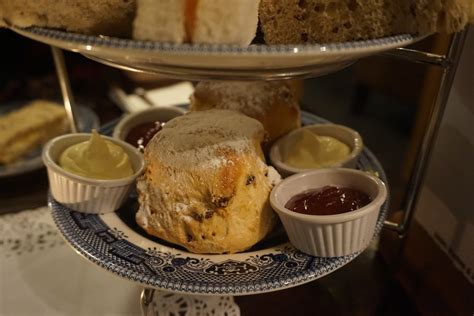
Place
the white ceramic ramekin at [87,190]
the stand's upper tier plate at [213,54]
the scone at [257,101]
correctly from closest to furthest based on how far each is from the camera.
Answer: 1. the stand's upper tier plate at [213,54]
2. the white ceramic ramekin at [87,190]
3. the scone at [257,101]

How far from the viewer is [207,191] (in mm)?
607

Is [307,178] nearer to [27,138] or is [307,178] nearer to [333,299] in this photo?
[333,299]

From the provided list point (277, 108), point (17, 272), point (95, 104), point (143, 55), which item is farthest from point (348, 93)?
point (143, 55)

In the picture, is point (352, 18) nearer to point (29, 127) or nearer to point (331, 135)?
point (331, 135)

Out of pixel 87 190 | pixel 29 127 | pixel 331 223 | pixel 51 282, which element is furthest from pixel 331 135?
pixel 29 127

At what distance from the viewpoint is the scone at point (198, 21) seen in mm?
430

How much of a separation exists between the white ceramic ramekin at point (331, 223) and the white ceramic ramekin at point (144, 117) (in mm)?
349

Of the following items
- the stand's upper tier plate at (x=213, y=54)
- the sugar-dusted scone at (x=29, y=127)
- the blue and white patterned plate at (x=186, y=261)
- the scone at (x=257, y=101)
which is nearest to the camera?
the stand's upper tier plate at (x=213, y=54)

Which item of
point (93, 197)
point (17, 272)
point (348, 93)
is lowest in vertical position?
point (348, 93)

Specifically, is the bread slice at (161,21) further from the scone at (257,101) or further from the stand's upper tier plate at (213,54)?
the scone at (257,101)

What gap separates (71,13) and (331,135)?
0.50 m

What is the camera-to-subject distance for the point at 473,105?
0.74 m

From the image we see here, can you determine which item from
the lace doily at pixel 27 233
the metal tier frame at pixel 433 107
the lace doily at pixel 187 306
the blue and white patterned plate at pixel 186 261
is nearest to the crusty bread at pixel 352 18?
the metal tier frame at pixel 433 107

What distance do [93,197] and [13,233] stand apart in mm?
347
